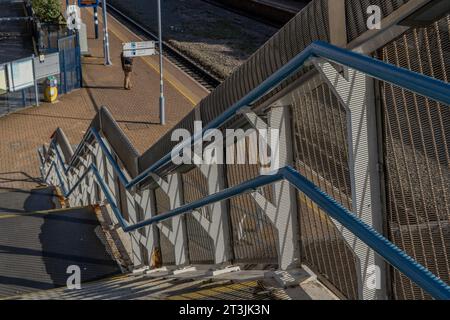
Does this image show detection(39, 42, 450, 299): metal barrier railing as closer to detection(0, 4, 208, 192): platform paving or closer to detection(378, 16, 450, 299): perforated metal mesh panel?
detection(378, 16, 450, 299): perforated metal mesh panel

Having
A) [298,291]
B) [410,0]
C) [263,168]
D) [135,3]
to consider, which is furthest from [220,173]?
[135,3]

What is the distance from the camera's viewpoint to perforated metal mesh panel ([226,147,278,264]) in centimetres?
513

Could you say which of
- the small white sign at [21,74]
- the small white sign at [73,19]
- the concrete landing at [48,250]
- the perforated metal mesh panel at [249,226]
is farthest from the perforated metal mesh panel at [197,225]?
the small white sign at [73,19]

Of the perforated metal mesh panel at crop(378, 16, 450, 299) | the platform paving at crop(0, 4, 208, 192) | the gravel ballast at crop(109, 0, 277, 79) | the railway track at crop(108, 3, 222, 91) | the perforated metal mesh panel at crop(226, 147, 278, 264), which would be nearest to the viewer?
the perforated metal mesh panel at crop(378, 16, 450, 299)

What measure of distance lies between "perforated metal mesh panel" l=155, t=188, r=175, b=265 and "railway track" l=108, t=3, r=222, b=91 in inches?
643

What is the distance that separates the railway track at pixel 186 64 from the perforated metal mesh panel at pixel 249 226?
18.6 meters

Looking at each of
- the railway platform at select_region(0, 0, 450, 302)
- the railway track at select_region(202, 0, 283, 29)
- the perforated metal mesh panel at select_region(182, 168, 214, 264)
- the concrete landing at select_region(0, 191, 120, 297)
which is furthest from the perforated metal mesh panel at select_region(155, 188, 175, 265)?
the railway track at select_region(202, 0, 283, 29)

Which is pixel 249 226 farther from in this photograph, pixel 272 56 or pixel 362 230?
pixel 362 230

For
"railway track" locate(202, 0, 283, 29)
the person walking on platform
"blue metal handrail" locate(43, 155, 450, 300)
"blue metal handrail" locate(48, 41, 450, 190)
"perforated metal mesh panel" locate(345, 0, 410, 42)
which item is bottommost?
"blue metal handrail" locate(43, 155, 450, 300)

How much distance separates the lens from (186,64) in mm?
28078

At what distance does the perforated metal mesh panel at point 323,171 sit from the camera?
4.12 m

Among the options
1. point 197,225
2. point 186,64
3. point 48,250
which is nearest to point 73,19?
point 186,64

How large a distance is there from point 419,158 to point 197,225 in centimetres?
368
